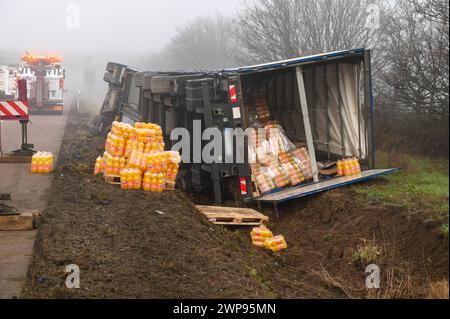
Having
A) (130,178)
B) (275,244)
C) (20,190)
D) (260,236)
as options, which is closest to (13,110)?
(20,190)

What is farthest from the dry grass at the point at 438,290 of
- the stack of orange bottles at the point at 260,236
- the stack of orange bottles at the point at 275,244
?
the stack of orange bottles at the point at 260,236

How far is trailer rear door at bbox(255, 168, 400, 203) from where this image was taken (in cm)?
1271

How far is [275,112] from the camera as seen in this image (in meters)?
16.7

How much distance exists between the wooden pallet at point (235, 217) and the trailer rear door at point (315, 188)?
0.53 m

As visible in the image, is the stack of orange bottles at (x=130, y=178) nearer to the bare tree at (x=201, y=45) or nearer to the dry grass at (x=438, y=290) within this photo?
the dry grass at (x=438, y=290)

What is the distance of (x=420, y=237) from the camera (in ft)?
31.5

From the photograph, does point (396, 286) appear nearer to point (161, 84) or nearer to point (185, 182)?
point (185, 182)

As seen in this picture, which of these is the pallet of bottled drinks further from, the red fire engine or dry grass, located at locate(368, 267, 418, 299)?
the red fire engine

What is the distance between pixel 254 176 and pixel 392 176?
2.62 m

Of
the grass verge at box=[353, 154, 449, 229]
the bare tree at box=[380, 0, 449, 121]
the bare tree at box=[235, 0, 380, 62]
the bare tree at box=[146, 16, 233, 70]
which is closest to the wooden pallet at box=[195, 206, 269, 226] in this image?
the grass verge at box=[353, 154, 449, 229]

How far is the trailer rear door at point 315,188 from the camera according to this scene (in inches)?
500

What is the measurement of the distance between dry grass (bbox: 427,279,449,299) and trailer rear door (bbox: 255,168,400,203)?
5072mm

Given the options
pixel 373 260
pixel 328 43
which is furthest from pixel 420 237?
pixel 328 43
